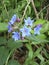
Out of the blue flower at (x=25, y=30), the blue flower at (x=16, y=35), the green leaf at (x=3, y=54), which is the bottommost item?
the green leaf at (x=3, y=54)

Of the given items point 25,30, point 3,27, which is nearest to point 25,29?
point 25,30

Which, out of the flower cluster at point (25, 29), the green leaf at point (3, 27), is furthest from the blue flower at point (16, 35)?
the green leaf at point (3, 27)

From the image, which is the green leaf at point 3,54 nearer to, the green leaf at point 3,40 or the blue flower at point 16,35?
the green leaf at point 3,40

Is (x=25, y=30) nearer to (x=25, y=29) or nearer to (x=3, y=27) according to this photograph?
(x=25, y=29)

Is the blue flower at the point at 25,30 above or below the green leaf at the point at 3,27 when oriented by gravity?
above

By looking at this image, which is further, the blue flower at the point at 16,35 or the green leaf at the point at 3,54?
the green leaf at the point at 3,54

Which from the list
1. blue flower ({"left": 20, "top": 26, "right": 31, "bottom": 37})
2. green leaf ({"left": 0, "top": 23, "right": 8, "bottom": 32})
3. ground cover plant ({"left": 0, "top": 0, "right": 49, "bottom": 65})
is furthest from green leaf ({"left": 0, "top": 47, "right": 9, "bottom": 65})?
blue flower ({"left": 20, "top": 26, "right": 31, "bottom": 37})

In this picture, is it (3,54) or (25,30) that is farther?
(3,54)

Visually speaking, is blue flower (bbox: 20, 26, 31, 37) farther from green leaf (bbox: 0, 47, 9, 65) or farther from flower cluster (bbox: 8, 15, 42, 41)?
green leaf (bbox: 0, 47, 9, 65)

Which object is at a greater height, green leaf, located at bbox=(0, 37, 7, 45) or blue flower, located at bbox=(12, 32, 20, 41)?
blue flower, located at bbox=(12, 32, 20, 41)

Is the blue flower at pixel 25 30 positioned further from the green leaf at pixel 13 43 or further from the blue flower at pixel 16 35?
the green leaf at pixel 13 43
